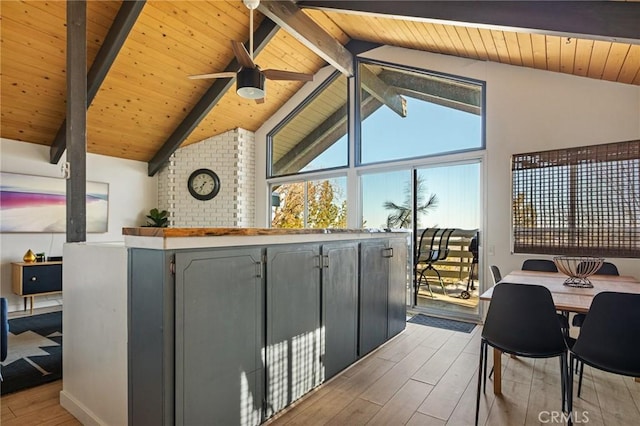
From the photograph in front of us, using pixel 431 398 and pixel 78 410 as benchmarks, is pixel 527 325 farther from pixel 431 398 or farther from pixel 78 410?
pixel 78 410

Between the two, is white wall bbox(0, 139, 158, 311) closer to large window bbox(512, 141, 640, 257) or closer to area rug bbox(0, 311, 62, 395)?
area rug bbox(0, 311, 62, 395)

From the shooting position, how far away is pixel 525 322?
1965 millimetres

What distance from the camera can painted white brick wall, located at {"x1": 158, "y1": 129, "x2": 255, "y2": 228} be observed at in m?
6.09

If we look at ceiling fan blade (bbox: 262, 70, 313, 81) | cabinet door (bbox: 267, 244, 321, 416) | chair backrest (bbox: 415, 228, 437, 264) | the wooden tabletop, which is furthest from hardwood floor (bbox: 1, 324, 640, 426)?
ceiling fan blade (bbox: 262, 70, 313, 81)

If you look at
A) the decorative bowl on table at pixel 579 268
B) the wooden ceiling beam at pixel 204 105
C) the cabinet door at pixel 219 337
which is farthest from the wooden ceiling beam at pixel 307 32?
the decorative bowl on table at pixel 579 268

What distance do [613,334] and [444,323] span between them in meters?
2.58

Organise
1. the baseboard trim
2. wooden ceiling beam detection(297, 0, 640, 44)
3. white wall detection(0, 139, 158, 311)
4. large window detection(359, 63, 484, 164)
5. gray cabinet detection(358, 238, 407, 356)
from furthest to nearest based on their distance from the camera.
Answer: white wall detection(0, 139, 158, 311)
large window detection(359, 63, 484, 164)
gray cabinet detection(358, 238, 407, 356)
wooden ceiling beam detection(297, 0, 640, 44)
the baseboard trim

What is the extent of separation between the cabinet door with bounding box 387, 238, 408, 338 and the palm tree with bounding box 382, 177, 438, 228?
1.14 meters

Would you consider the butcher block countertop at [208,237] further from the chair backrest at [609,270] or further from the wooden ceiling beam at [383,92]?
the wooden ceiling beam at [383,92]

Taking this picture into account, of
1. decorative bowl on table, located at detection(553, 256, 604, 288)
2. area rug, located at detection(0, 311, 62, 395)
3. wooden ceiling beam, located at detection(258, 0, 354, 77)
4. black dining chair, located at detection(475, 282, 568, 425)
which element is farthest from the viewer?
wooden ceiling beam, located at detection(258, 0, 354, 77)

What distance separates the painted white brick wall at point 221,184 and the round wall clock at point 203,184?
0.07m

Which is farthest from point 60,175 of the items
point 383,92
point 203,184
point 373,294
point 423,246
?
point 423,246

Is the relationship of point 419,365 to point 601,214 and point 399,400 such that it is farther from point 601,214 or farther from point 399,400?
point 601,214

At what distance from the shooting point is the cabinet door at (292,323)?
2096 millimetres
